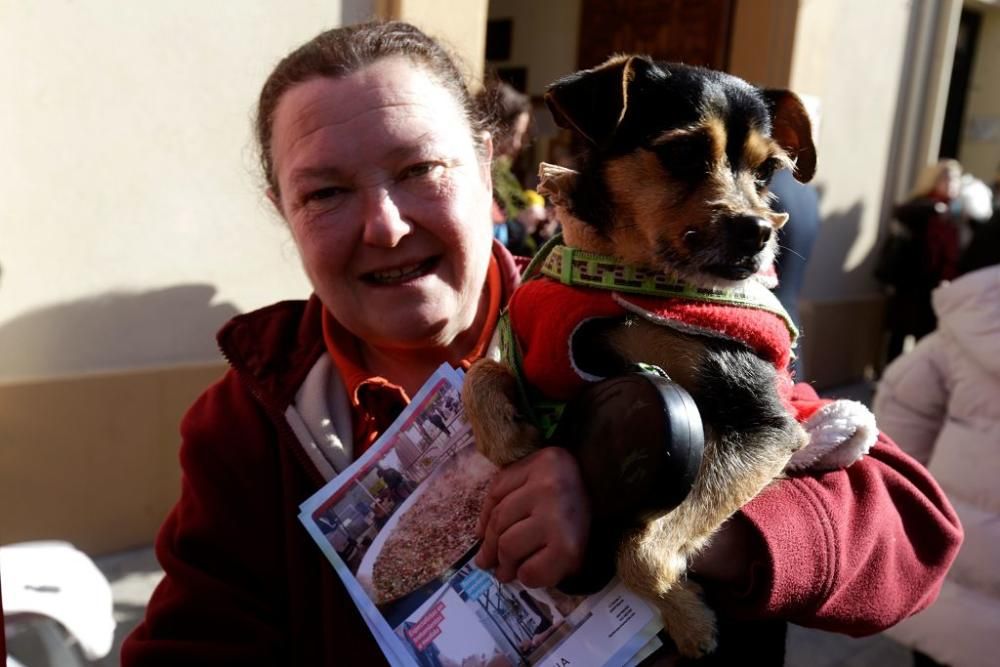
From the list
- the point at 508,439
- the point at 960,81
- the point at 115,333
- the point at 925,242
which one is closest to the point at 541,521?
the point at 508,439

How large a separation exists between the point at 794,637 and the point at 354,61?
3.85 metres

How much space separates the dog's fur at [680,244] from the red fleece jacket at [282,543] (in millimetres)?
132

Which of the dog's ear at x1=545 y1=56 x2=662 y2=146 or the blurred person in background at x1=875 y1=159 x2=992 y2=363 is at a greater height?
the dog's ear at x1=545 y1=56 x2=662 y2=146

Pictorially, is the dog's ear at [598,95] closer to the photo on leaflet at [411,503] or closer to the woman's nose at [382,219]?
the woman's nose at [382,219]

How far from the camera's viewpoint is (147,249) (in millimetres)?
4137

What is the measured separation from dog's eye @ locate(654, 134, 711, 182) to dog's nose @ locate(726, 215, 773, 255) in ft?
0.47

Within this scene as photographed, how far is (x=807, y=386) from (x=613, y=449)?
805 millimetres

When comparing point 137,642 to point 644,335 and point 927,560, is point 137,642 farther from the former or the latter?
point 927,560

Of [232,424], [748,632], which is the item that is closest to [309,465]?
[232,424]

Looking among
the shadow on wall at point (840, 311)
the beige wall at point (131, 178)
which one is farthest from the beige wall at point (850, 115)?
the beige wall at point (131, 178)

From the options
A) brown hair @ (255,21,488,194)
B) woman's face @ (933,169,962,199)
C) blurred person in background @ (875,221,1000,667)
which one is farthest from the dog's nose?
woman's face @ (933,169,962,199)

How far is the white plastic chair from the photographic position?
2.28 meters

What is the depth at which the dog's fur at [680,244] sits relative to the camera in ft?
4.12

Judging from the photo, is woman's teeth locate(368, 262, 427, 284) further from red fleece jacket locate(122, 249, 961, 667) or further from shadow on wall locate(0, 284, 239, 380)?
shadow on wall locate(0, 284, 239, 380)
